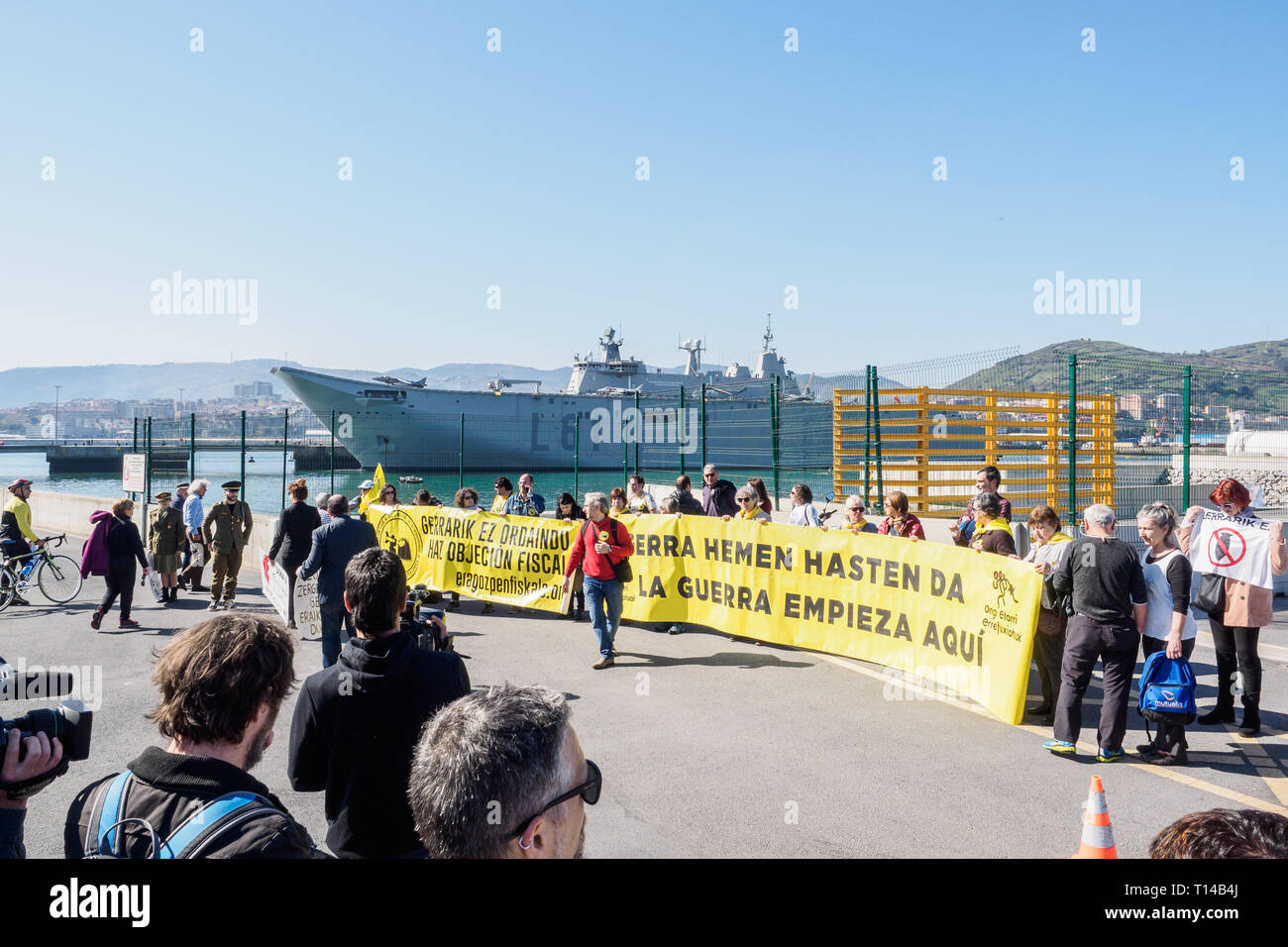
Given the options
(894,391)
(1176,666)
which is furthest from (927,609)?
(894,391)

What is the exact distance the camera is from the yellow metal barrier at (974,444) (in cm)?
1745

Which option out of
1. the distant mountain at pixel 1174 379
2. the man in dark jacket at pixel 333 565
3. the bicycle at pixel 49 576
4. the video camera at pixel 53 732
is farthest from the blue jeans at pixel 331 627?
the distant mountain at pixel 1174 379

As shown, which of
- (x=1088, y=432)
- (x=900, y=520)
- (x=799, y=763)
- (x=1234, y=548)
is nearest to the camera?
(x=799, y=763)

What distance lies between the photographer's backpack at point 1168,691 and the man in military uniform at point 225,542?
35.2 feet

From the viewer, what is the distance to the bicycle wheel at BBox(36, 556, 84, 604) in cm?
1227

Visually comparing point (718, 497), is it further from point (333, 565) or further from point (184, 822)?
point (184, 822)

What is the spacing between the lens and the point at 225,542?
466 inches

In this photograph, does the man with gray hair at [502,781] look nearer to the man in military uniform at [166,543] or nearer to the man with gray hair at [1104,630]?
the man with gray hair at [1104,630]

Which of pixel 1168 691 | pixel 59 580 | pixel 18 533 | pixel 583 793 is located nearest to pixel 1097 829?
pixel 583 793

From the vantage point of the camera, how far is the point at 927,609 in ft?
25.5

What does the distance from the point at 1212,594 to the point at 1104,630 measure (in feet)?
4.99

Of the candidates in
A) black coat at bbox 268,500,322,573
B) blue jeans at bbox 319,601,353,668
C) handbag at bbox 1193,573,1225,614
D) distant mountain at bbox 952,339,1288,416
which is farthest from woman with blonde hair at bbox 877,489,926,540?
black coat at bbox 268,500,322,573
